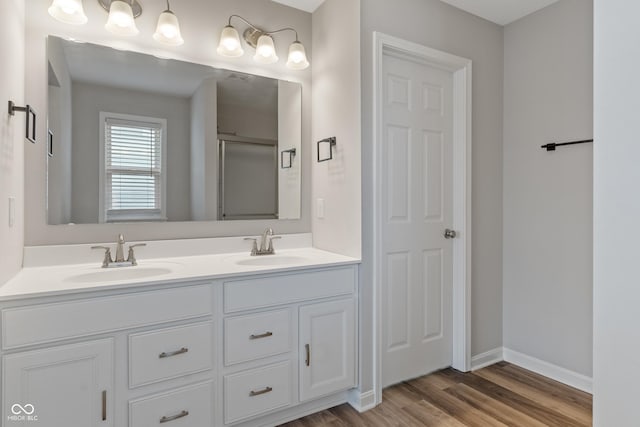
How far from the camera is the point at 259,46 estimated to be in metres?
2.27

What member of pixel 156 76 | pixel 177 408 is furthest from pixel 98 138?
pixel 177 408

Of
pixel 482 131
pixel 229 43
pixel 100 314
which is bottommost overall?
pixel 100 314

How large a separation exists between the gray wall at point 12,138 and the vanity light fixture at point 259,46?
0.97 m

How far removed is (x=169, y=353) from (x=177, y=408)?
250 mm

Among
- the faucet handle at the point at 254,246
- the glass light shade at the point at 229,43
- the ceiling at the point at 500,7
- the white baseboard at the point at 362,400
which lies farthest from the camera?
the ceiling at the point at 500,7

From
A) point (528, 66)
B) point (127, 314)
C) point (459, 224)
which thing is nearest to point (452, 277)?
point (459, 224)

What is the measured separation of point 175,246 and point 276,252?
0.62 m

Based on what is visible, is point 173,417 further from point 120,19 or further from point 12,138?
point 120,19

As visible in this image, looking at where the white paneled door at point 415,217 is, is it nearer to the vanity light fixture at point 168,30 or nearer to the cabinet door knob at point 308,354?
the cabinet door knob at point 308,354

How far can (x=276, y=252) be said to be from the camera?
2.34m

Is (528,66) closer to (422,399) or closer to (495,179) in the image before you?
(495,179)

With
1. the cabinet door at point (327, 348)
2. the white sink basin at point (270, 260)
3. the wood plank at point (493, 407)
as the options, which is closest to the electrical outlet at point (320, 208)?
the white sink basin at point (270, 260)
